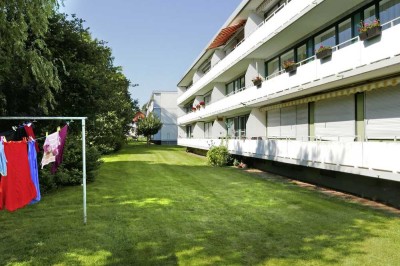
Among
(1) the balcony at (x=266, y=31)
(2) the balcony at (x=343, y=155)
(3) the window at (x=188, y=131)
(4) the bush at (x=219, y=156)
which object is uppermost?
(1) the balcony at (x=266, y=31)

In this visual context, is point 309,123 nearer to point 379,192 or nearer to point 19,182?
point 379,192

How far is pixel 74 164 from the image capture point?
1555 centimetres

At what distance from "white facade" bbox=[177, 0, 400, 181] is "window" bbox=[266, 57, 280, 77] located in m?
0.06

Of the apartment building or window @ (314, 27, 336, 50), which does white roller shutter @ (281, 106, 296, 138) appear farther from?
window @ (314, 27, 336, 50)

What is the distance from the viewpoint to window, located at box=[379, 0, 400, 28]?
12047 mm

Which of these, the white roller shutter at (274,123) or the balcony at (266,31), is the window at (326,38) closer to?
the balcony at (266,31)

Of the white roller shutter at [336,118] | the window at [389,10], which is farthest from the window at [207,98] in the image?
the window at [389,10]

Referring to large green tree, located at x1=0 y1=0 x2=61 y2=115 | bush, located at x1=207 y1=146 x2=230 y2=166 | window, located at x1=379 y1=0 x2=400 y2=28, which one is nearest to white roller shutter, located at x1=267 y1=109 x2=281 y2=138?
bush, located at x1=207 y1=146 x2=230 y2=166

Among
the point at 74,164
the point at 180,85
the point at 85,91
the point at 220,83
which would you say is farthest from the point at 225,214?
the point at 180,85

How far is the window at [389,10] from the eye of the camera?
12.0 m

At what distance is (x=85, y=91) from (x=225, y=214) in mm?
10601

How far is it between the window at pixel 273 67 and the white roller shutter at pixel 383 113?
28.9 ft

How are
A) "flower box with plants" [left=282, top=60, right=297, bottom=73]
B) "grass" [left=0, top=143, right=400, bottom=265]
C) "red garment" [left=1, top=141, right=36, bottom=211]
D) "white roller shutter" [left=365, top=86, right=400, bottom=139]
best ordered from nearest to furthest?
"grass" [left=0, top=143, right=400, bottom=265] → "red garment" [left=1, top=141, right=36, bottom=211] → "white roller shutter" [left=365, top=86, right=400, bottom=139] → "flower box with plants" [left=282, top=60, right=297, bottom=73]

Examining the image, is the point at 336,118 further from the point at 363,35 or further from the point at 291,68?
the point at 363,35
